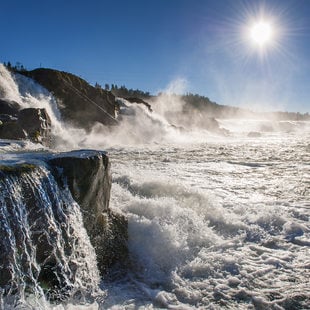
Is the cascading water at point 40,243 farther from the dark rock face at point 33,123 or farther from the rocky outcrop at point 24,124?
the dark rock face at point 33,123

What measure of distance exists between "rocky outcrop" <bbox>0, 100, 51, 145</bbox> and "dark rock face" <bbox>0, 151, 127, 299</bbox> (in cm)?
1125

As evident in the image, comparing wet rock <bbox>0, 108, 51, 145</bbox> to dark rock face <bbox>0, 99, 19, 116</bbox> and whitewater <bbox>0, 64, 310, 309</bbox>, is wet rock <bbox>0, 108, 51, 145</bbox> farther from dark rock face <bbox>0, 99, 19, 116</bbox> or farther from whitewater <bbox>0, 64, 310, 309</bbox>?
whitewater <bbox>0, 64, 310, 309</bbox>

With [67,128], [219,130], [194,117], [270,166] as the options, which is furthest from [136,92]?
[270,166]

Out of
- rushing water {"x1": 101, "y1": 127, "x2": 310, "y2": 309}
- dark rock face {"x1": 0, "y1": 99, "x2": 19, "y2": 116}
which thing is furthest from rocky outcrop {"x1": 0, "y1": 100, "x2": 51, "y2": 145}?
rushing water {"x1": 101, "y1": 127, "x2": 310, "y2": 309}

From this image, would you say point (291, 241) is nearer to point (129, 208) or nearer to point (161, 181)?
point (129, 208)

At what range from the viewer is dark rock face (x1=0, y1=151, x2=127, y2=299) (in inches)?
138

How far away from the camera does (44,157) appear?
177 inches

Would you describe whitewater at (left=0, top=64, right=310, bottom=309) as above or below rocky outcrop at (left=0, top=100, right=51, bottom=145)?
below

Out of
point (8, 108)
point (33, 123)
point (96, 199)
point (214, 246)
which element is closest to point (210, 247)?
point (214, 246)

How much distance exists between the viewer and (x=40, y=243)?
12.6 feet

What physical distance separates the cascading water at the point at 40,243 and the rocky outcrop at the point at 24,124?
38.2ft

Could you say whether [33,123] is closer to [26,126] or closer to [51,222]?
[26,126]

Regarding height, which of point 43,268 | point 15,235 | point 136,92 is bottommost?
point 43,268

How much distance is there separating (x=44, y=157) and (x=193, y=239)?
111 inches
